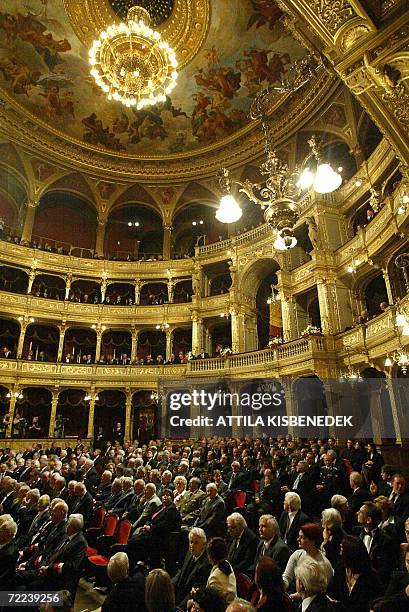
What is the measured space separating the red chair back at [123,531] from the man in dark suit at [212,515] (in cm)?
96

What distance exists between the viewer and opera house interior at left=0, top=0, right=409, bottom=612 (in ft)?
12.1

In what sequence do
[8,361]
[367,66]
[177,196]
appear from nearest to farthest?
[367,66], [8,361], [177,196]

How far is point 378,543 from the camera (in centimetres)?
347

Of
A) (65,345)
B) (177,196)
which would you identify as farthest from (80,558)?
(177,196)

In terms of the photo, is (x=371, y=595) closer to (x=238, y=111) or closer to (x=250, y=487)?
(x=250, y=487)

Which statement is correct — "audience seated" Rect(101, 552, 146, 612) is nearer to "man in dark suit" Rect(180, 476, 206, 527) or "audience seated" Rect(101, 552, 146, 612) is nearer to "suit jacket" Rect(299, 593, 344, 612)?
"suit jacket" Rect(299, 593, 344, 612)

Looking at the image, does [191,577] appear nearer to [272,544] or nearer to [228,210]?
[272,544]

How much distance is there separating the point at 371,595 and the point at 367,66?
430 cm

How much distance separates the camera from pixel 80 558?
3992 mm

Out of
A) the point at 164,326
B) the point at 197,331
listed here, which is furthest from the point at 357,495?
the point at 164,326

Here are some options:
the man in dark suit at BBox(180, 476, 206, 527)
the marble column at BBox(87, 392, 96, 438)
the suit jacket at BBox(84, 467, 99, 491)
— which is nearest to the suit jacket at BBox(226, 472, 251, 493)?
the man in dark suit at BBox(180, 476, 206, 527)

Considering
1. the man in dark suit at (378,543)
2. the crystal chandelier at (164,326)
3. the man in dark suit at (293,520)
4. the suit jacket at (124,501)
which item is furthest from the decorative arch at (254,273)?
the man in dark suit at (378,543)

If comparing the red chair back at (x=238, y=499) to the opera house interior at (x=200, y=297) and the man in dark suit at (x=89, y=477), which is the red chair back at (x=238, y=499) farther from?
the man in dark suit at (x=89, y=477)

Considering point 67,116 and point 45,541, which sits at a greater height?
point 67,116
